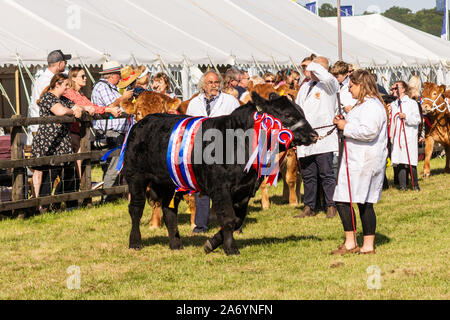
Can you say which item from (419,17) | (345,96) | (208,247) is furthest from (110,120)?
(419,17)

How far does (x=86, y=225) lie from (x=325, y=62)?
3.79 meters

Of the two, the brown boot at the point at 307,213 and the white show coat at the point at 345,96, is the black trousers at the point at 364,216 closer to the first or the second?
the brown boot at the point at 307,213

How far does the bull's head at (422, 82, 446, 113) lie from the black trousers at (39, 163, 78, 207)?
24.2ft

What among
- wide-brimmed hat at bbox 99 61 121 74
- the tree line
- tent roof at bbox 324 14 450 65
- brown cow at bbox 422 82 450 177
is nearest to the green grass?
wide-brimmed hat at bbox 99 61 121 74

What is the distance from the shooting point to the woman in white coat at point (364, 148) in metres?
7.48

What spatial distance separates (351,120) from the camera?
759cm

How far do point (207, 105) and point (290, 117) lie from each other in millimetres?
1806

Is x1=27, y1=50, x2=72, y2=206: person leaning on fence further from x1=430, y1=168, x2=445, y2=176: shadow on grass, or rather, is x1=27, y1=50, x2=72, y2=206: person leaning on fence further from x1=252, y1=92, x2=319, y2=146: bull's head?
x1=430, y1=168, x2=445, y2=176: shadow on grass

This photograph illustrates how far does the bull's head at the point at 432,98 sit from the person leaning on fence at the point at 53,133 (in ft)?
24.6

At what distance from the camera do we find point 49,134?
36.2 feet

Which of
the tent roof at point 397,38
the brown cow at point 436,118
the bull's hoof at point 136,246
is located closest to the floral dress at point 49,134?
the bull's hoof at point 136,246

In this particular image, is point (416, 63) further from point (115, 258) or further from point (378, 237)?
point (115, 258)

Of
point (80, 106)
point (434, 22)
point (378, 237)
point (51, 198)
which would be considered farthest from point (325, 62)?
point (434, 22)

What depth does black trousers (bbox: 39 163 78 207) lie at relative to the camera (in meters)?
11.1
